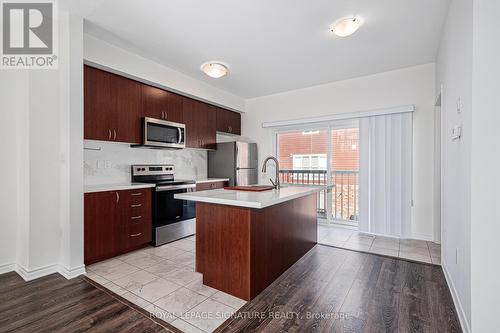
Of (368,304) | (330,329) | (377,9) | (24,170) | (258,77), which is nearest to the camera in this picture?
(330,329)

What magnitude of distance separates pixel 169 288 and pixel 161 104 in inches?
101

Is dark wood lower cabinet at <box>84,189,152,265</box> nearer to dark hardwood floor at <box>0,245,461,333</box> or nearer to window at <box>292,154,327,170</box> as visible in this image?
dark hardwood floor at <box>0,245,461,333</box>

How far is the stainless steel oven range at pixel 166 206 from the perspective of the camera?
326 cm

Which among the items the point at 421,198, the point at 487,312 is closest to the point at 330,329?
the point at 487,312

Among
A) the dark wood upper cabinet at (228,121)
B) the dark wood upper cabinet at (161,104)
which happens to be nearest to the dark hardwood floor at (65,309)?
the dark wood upper cabinet at (161,104)

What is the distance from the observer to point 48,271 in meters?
2.42

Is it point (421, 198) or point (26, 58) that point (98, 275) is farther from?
point (421, 198)

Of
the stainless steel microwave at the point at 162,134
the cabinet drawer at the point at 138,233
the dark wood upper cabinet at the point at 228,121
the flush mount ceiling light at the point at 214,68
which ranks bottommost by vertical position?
the cabinet drawer at the point at 138,233

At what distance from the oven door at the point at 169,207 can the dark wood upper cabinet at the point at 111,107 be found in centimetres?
80

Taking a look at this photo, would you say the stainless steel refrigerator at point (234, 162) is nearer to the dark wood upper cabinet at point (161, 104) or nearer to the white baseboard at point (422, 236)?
the dark wood upper cabinet at point (161, 104)

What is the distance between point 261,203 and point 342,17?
2.03 meters

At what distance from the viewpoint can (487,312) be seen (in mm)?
1373

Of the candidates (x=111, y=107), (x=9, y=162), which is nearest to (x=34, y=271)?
(x=9, y=162)

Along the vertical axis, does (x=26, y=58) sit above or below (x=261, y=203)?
above
